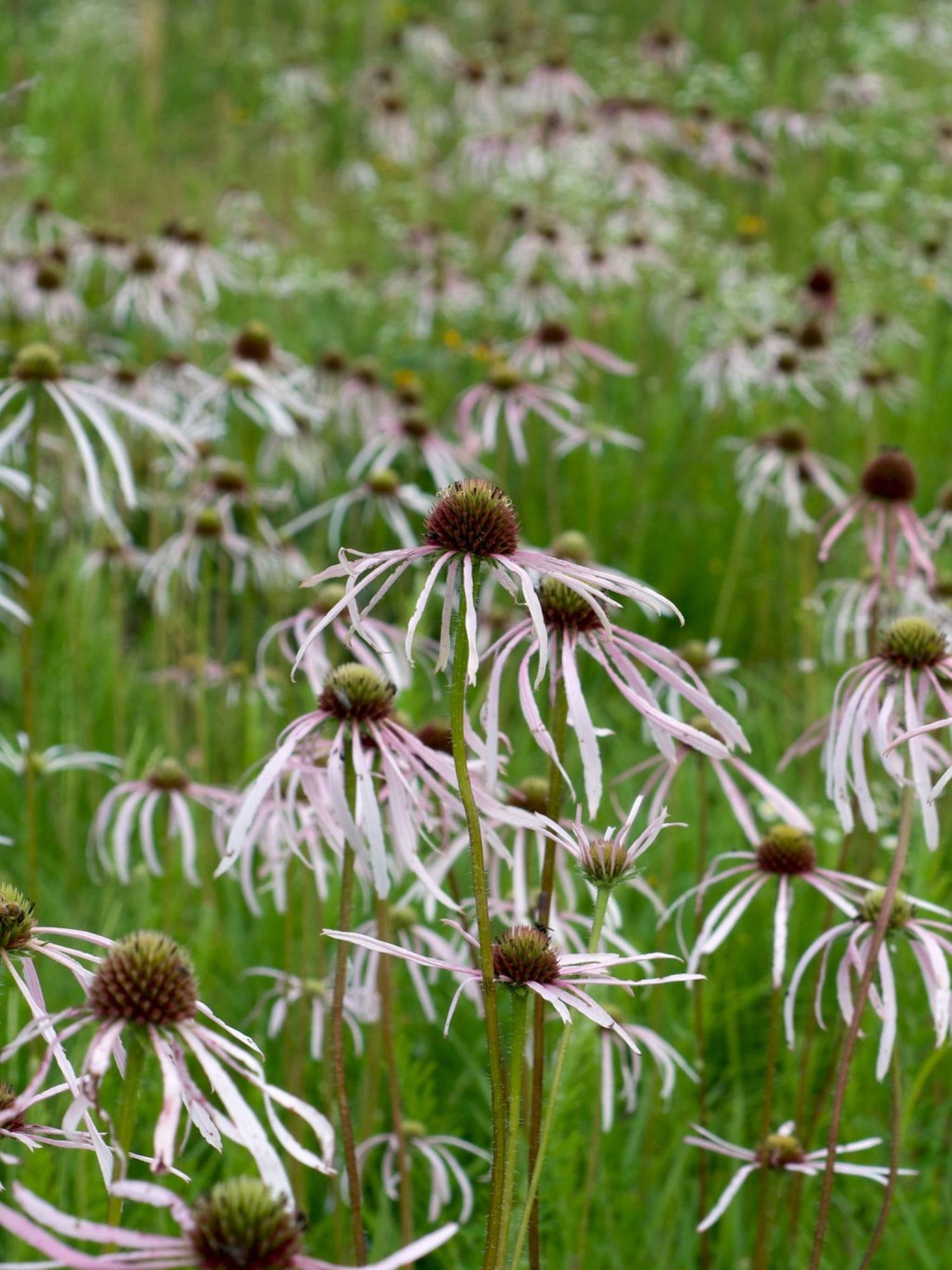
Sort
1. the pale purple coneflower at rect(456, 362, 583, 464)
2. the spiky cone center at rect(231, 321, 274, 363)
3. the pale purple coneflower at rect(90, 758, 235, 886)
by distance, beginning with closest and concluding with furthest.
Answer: the pale purple coneflower at rect(90, 758, 235, 886)
the spiky cone center at rect(231, 321, 274, 363)
the pale purple coneflower at rect(456, 362, 583, 464)

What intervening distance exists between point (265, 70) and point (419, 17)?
2.94m

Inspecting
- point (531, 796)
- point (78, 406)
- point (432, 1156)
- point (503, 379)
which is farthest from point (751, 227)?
point (432, 1156)

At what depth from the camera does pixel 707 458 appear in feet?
14.4

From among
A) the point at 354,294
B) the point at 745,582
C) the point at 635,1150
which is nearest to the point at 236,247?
the point at 354,294

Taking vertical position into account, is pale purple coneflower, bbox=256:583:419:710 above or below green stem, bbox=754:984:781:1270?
above

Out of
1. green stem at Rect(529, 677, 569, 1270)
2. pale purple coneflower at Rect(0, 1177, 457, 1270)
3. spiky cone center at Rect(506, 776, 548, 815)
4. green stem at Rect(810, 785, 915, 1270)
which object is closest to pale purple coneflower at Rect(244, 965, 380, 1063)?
spiky cone center at Rect(506, 776, 548, 815)

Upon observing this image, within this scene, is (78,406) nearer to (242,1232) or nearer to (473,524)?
(473,524)

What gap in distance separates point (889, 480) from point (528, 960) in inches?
49.0

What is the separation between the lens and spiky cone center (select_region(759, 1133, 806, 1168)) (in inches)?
54.1

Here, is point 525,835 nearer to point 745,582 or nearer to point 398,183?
point 745,582

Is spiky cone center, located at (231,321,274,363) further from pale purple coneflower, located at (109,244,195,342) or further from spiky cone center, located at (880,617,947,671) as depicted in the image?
spiky cone center, located at (880,617,947,671)

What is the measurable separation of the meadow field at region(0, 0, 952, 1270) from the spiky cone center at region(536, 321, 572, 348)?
22 millimetres

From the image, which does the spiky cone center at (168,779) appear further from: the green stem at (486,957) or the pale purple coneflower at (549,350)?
the pale purple coneflower at (549,350)

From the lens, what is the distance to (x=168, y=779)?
1.96 m
